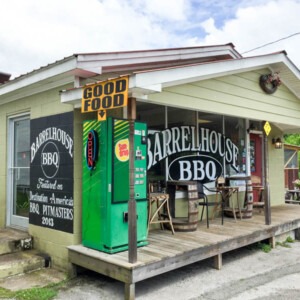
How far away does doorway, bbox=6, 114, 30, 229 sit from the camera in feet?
18.6

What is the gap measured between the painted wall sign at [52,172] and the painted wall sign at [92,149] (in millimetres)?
366

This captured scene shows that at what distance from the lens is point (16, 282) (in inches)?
162

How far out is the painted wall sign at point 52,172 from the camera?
461 centimetres

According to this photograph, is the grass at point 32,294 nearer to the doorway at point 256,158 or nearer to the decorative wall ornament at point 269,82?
the decorative wall ornament at point 269,82

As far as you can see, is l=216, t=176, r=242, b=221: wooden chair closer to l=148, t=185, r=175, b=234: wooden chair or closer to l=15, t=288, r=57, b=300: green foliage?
l=148, t=185, r=175, b=234: wooden chair

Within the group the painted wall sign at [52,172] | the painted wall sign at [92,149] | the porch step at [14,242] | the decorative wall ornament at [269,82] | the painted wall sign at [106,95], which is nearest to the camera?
the painted wall sign at [106,95]

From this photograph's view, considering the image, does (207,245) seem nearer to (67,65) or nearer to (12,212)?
(67,65)

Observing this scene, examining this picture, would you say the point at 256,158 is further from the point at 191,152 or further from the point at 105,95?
the point at 105,95

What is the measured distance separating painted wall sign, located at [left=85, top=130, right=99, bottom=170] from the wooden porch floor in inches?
42.8

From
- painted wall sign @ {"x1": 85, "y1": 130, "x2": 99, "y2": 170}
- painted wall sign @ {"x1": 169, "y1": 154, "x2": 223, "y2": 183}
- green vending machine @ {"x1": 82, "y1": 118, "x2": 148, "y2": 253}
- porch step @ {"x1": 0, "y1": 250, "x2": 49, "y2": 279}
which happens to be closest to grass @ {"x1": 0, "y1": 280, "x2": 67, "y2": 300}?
porch step @ {"x1": 0, "y1": 250, "x2": 49, "y2": 279}

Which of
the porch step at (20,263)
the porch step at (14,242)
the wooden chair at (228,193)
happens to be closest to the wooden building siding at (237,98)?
the wooden chair at (228,193)

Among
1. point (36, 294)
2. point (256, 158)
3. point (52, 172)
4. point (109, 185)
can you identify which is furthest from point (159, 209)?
point (256, 158)

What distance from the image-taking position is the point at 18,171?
5.87 m

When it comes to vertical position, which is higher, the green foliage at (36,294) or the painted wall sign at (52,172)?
the painted wall sign at (52,172)
